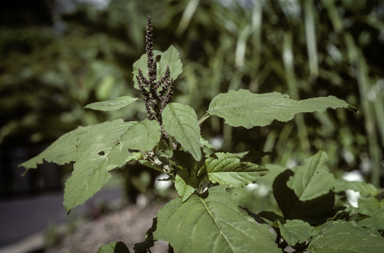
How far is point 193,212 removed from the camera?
1.43 feet

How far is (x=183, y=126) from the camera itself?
1.43 ft

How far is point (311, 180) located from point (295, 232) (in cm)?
25

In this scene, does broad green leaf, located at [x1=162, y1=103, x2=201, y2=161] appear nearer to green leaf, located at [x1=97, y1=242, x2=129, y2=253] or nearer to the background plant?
the background plant

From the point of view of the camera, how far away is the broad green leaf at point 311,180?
676 mm

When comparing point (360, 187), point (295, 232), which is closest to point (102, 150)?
point (295, 232)

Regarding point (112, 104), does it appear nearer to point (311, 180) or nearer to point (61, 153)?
point (61, 153)

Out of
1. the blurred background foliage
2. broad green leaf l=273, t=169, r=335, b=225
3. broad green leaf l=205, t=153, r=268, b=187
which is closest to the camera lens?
broad green leaf l=205, t=153, r=268, b=187

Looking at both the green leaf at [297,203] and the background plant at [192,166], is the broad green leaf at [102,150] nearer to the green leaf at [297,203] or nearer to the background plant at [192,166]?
the background plant at [192,166]

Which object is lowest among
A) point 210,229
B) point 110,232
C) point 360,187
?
point 110,232

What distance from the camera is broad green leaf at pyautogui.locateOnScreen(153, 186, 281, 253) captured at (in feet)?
1.26

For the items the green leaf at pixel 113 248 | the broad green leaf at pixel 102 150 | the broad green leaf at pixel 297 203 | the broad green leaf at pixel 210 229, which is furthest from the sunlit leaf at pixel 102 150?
the broad green leaf at pixel 297 203

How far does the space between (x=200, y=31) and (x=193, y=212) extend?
8.49 ft

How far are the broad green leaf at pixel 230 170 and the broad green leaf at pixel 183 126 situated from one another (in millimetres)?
97

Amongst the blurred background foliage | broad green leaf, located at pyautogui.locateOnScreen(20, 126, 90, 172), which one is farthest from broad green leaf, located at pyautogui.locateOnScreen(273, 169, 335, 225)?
the blurred background foliage
